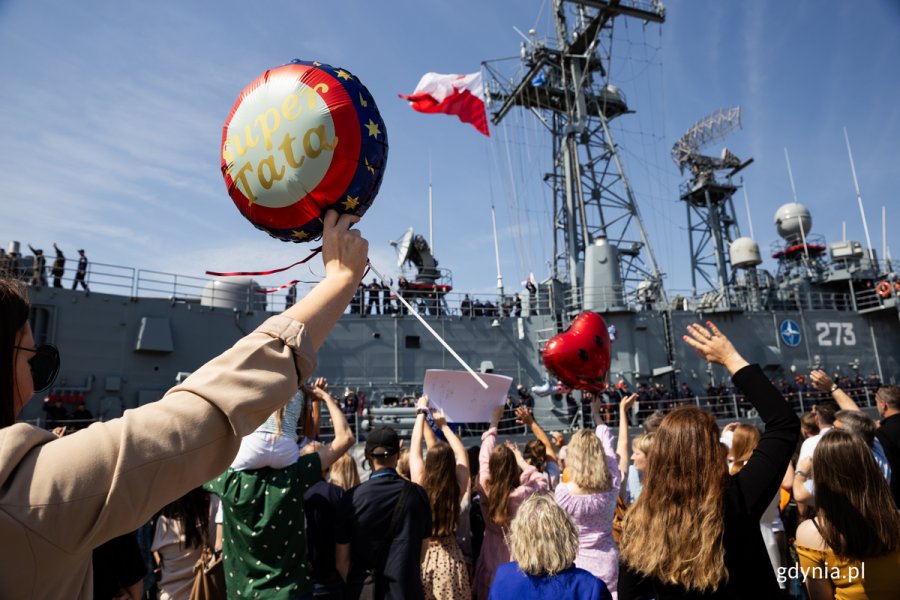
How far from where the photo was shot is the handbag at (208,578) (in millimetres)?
3780

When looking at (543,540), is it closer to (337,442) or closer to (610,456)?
(610,456)

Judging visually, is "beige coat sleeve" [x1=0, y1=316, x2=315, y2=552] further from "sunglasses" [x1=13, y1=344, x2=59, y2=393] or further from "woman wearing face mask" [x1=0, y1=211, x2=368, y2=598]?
"sunglasses" [x1=13, y1=344, x2=59, y2=393]

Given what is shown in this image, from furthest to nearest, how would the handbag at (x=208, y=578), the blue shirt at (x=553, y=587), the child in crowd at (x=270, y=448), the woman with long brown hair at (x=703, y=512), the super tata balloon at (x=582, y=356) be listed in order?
the super tata balloon at (x=582, y=356) → the handbag at (x=208, y=578) → the child in crowd at (x=270, y=448) → the blue shirt at (x=553, y=587) → the woman with long brown hair at (x=703, y=512)

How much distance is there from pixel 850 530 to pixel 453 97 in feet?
51.1

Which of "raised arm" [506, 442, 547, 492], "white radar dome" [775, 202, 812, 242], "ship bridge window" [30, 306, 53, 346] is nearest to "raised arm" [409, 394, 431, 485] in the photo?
"raised arm" [506, 442, 547, 492]

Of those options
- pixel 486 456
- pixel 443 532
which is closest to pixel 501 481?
pixel 486 456

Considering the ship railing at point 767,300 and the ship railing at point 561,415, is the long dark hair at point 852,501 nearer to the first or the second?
the ship railing at point 561,415

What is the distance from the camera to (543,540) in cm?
271

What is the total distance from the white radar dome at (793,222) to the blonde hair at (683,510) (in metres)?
28.3

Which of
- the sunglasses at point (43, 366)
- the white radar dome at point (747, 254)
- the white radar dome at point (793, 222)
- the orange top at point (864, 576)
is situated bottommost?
the orange top at point (864, 576)

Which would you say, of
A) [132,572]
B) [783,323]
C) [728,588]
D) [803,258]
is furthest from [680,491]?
[803,258]

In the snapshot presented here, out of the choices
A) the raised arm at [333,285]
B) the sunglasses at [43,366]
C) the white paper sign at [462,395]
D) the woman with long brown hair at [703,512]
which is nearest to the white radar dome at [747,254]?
the white paper sign at [462,395]

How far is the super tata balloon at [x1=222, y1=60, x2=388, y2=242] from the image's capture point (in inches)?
90.7

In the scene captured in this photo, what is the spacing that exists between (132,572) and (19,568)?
222 centimetres
